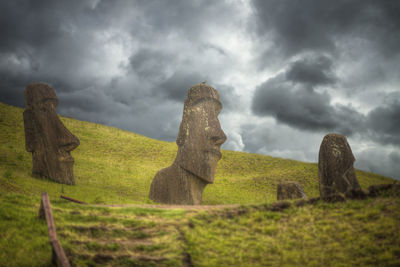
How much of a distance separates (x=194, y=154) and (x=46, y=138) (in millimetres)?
7868

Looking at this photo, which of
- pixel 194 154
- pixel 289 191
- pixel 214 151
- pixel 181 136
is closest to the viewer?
pixel 289 191

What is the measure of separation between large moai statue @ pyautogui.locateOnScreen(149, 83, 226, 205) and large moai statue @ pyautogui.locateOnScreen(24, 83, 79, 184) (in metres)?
5.24

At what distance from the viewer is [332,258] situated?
19.0 feet

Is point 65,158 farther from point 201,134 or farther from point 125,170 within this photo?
point 201,134

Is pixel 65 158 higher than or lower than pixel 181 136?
lower

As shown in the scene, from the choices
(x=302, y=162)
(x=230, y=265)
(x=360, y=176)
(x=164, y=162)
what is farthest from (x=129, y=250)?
(x=302, y=162)

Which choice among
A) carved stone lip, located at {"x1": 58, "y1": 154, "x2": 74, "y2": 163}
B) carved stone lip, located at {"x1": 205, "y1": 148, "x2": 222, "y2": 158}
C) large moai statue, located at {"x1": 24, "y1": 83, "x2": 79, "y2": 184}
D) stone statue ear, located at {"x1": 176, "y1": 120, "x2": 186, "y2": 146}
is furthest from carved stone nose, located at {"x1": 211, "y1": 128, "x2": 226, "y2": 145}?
carved stone lip, located at {"x1": 58, "y1": 154, "x2": 74, "y2": 163}

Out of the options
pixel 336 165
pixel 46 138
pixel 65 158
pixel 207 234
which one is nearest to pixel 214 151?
pixel 336 165

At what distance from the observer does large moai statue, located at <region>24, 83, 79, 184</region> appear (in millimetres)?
15180

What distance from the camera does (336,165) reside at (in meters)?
10.5

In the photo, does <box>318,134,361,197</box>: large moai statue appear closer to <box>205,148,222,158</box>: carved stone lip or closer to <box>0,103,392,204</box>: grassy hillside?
<box>205,148,222,158</box>: carved stone lip

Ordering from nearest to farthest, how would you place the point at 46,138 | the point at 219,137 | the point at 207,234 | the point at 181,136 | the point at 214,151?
the point at 207,234 → the point at 214,151 → the point at 219,137 → the point at 181,136 → the point at 46,138

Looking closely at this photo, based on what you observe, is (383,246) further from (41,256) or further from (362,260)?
(41,256)

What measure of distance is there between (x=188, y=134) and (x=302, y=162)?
61.2 ft
